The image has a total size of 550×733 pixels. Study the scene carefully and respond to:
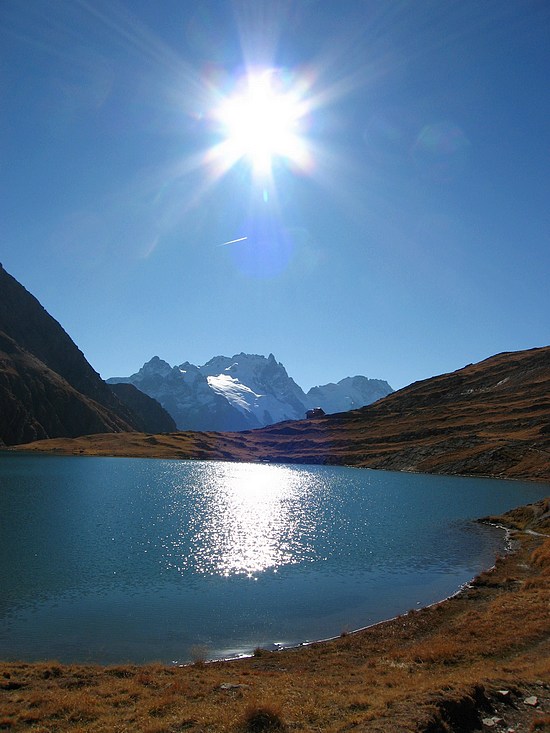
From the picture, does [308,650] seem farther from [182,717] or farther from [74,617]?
[74,617]

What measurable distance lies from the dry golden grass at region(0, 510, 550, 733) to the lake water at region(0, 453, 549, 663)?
4.18 metres

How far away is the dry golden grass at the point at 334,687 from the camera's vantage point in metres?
15.5

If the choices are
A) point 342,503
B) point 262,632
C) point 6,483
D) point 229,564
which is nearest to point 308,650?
point 262,632

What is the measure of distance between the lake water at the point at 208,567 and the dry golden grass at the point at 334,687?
13.7ft

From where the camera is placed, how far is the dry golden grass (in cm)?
1552

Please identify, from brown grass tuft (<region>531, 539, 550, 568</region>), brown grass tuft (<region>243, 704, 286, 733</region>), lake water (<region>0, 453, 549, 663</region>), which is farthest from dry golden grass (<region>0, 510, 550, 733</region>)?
brown grass tuft (<region>531, 539, 550, 568</region>)

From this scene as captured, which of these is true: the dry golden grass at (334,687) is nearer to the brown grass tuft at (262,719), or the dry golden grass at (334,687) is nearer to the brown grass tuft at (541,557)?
the brown grass tuft at (262,719)

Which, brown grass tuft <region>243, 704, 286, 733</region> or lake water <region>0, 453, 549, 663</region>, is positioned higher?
brown grass tuft <region>243, 704, 286, 733</region>

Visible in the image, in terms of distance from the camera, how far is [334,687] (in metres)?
20.3

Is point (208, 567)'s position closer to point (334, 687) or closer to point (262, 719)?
point (334, 687)

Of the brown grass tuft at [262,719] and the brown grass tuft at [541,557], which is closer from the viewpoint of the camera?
the brown grass tuft at [262,719]

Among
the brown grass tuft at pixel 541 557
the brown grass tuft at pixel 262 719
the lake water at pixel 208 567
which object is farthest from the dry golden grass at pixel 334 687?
the brown grass tuft at pixel 541 557

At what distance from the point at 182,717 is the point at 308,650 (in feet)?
45.0

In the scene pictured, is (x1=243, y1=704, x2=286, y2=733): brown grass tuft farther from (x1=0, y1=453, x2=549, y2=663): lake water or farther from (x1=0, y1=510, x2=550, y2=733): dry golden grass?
Result: (x1=0, y1=453, x2=549, y2=663): lake water
